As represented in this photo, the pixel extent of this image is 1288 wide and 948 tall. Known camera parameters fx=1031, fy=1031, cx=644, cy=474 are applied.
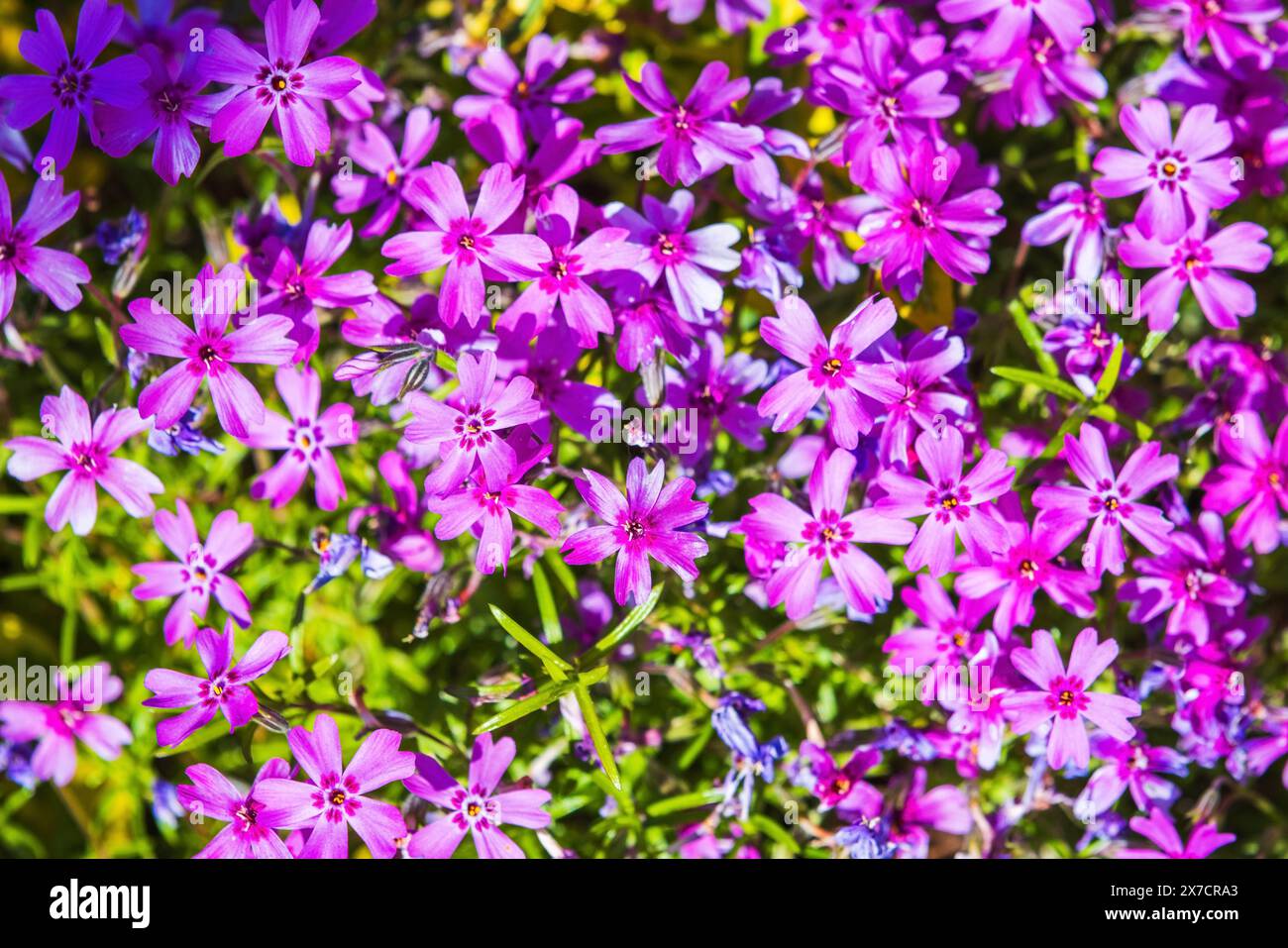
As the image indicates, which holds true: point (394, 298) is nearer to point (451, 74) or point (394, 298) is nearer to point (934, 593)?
point (451, 74)

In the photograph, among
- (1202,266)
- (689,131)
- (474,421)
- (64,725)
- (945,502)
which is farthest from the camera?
(64,725)

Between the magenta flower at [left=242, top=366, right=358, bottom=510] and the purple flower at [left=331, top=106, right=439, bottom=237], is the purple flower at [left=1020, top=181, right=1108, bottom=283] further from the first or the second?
the magenta flower at [left=242, top=366, right=358, bottom=510]

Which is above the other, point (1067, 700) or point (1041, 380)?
point (1041, 380)

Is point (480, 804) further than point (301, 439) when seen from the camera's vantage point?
No

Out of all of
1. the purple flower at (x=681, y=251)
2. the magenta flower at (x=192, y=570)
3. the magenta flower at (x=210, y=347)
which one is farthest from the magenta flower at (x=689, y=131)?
the magenta flower at (x=192, y=570)

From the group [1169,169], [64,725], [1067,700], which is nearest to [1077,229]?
[1169,169]

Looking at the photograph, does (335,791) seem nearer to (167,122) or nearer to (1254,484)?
(167,122)
